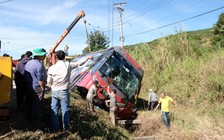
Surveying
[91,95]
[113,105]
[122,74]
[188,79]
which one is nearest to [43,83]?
[91,95]

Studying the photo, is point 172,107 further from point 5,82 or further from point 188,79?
point 5,82

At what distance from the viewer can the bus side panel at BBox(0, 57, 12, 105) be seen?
183 inches

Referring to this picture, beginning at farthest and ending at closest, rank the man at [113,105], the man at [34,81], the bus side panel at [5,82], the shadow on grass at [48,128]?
1. the man at [113,105]
2. the man at [34,81]
3. the shadow on grass at [48,128]
4. the bus side panel at [5,82]

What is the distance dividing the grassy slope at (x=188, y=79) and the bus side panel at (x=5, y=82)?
617 centimetres

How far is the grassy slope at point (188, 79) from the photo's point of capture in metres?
10.8

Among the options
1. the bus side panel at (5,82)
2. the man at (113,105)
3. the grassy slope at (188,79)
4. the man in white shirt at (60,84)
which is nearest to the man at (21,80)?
the man in white shirt at (60,84)

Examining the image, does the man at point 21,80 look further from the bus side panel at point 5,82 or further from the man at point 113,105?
the man at point 113,105

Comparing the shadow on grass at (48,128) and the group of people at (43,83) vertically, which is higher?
the group of people at (43,83)

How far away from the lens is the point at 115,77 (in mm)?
12117

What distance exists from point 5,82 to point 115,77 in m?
7.63

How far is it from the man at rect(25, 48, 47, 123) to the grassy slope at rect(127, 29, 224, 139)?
5311 mm

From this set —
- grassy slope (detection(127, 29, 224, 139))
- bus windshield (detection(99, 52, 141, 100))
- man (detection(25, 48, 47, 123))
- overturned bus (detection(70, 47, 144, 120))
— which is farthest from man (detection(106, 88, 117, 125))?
man (detection(25, 48, 47, 123))

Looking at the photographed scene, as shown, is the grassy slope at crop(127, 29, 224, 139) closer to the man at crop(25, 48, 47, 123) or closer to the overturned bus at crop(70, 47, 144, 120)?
the overturned bus at crop(70, 47, 144, 120)

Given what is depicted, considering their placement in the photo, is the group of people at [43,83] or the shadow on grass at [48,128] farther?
the group of people at [43,83]
